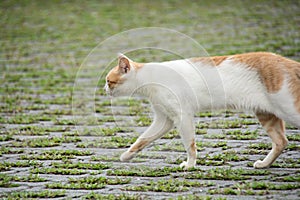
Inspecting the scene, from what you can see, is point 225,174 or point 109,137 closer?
point 225,174

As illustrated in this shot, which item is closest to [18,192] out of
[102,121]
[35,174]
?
[35,174]

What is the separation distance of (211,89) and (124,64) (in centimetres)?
91

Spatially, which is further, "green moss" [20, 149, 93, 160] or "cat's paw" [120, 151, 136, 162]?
"green moss" [20, 149, 93, 160]

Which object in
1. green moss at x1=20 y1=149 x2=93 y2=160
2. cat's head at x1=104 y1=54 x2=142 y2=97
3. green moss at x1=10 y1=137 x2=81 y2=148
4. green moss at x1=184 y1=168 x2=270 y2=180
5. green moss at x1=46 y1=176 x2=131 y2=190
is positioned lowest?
green moss at x1=10 y1=137 x2=81 y2=148

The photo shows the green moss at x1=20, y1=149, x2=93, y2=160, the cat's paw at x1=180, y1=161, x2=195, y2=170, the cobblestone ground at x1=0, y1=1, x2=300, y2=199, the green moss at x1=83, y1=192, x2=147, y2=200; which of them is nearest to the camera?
the green moss at x1=83, y1=192, x2=147, y2=200

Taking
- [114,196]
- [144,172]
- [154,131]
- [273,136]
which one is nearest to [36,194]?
[114,196]

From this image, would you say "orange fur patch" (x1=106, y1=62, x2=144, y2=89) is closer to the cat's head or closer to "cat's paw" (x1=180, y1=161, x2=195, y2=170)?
the cat's head

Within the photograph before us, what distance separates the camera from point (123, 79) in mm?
5438

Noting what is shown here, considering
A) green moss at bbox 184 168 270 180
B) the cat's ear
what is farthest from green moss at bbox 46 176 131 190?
the cat's ear

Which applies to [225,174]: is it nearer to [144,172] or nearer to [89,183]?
[144,172]

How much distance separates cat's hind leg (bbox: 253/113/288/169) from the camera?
16.9ft

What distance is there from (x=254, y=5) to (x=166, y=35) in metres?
4.37

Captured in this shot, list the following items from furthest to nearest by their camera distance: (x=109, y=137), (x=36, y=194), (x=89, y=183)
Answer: (x=109, y=137) → (x=89, y=183) → (x=36, y=194)

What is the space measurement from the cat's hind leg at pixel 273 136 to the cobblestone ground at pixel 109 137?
10 centimetres
